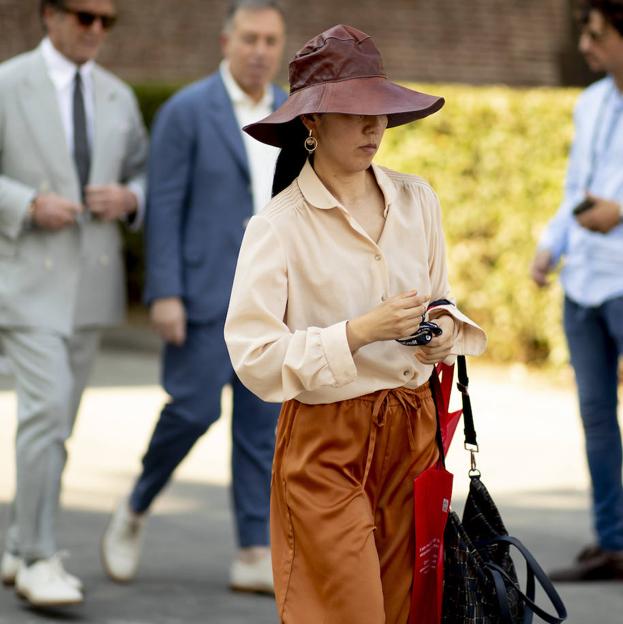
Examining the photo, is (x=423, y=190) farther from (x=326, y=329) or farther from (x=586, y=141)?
(x=586, y=141)

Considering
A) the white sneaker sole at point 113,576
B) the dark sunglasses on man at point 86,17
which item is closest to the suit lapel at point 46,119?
the dark sunglasses on man at point 86,17

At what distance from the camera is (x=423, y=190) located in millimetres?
3758

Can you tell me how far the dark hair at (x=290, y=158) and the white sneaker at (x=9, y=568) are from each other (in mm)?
2359

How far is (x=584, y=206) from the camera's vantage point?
5574 mm

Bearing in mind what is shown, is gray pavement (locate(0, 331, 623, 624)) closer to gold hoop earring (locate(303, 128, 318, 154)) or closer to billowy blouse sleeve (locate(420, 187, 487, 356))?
billowy blouse sleeve (locate(420, 187, 487, 356))

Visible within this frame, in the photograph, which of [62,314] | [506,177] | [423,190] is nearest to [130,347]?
[506,177]

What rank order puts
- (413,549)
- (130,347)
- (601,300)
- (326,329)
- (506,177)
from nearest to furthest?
(326,329), (413,549), (601,300), (506,177), (130,347)

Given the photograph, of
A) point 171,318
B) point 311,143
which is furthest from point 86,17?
point 311,143

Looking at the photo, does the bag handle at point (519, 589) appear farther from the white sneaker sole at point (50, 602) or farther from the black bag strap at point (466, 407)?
the white sneaker sole at point (50, 602)

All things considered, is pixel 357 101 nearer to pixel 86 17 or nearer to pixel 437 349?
pixel 437 349

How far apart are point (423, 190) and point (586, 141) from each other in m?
2.28

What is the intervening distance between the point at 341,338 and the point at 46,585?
7.36 feet

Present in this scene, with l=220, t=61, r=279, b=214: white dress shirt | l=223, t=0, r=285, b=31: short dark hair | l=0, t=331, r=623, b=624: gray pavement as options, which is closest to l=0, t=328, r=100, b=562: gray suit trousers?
l=0, t=331, r=623, b=624: gray pavement

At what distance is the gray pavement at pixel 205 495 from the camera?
17.6 feet
